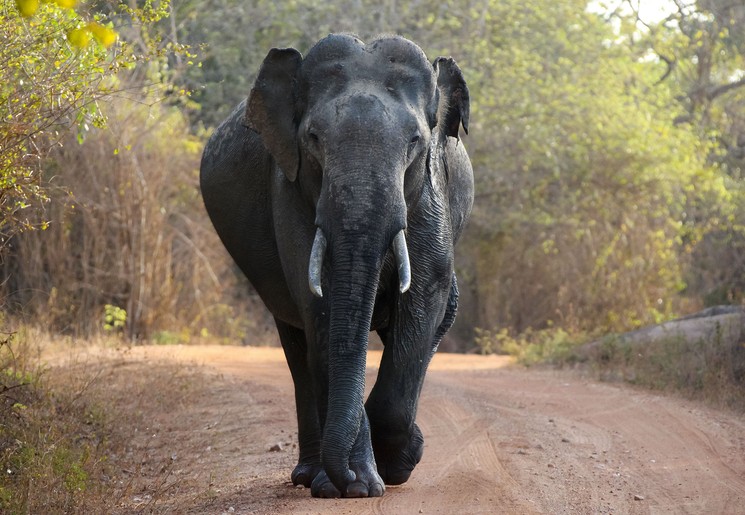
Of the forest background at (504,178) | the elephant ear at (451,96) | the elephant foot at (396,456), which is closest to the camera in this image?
the elephant foot at (396,456)

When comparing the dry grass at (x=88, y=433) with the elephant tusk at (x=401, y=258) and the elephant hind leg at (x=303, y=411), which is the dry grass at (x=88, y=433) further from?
the elephant tusk at (x=401, y=258)

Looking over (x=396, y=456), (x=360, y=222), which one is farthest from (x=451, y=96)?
(x=396, y=456)

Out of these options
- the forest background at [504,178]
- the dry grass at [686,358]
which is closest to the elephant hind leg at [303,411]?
the dry grass at [686,358]

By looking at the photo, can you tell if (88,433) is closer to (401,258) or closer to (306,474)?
(306,474)

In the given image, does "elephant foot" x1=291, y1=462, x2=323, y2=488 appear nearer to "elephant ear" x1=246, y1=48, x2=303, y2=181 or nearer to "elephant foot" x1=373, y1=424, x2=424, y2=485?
"elephant foot" x1=373, y1=424, x2=424, y2=485

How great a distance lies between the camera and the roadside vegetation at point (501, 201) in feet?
45.3

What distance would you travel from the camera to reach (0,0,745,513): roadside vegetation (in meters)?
13.8

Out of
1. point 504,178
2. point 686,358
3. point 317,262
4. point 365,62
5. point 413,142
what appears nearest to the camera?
point 317,262

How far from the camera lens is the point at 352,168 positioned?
6.11 m

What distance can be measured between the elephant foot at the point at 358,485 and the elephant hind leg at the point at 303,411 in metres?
0.65

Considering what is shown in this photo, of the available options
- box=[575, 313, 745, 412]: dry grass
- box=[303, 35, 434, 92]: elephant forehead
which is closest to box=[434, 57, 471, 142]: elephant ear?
box=[303, 35, 434, 92]: elephant forehead

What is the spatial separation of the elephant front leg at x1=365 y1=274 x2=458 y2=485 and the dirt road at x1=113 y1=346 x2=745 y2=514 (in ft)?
0.93

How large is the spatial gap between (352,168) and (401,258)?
1.68ft

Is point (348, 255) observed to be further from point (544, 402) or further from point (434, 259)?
point (544, 402)
